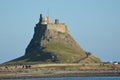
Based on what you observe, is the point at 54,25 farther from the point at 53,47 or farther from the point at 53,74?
the point at 53,74

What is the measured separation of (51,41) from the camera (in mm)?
187625

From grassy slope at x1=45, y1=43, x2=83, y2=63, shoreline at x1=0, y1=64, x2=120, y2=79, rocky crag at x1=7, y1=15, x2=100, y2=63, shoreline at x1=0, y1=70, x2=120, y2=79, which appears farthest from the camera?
rocky crag at x1=7, y1=15, x2=100, y2=63

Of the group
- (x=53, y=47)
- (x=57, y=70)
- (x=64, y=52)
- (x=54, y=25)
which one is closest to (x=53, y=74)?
(x=57, y=70)

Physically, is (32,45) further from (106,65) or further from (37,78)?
(37,78)

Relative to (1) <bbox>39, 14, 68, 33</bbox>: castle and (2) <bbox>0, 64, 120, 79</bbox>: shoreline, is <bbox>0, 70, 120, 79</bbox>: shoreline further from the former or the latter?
(1) <bbox>39, 14, 68, 33</bbox>: castle

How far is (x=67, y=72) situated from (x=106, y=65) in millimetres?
14071

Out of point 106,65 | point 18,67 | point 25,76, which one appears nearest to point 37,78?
point 25,76

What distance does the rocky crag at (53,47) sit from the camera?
177 m

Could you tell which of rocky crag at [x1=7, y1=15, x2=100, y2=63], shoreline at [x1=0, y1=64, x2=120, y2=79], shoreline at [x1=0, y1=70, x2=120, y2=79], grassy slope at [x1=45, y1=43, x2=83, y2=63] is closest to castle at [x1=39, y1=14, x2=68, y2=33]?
rocky crag at [x1=7, y1=15, x2=100, y2=63]

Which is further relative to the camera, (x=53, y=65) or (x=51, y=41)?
(x=51, y=41)

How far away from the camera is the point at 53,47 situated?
183625 millimetres

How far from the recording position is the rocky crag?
176625mm

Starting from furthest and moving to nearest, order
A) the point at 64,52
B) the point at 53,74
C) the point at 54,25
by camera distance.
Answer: the point at 54,25 < the point at 64,52 < the point at 53,74

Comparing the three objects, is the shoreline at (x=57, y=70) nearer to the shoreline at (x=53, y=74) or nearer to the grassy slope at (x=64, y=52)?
the shoreline at (x=53, y=74)
